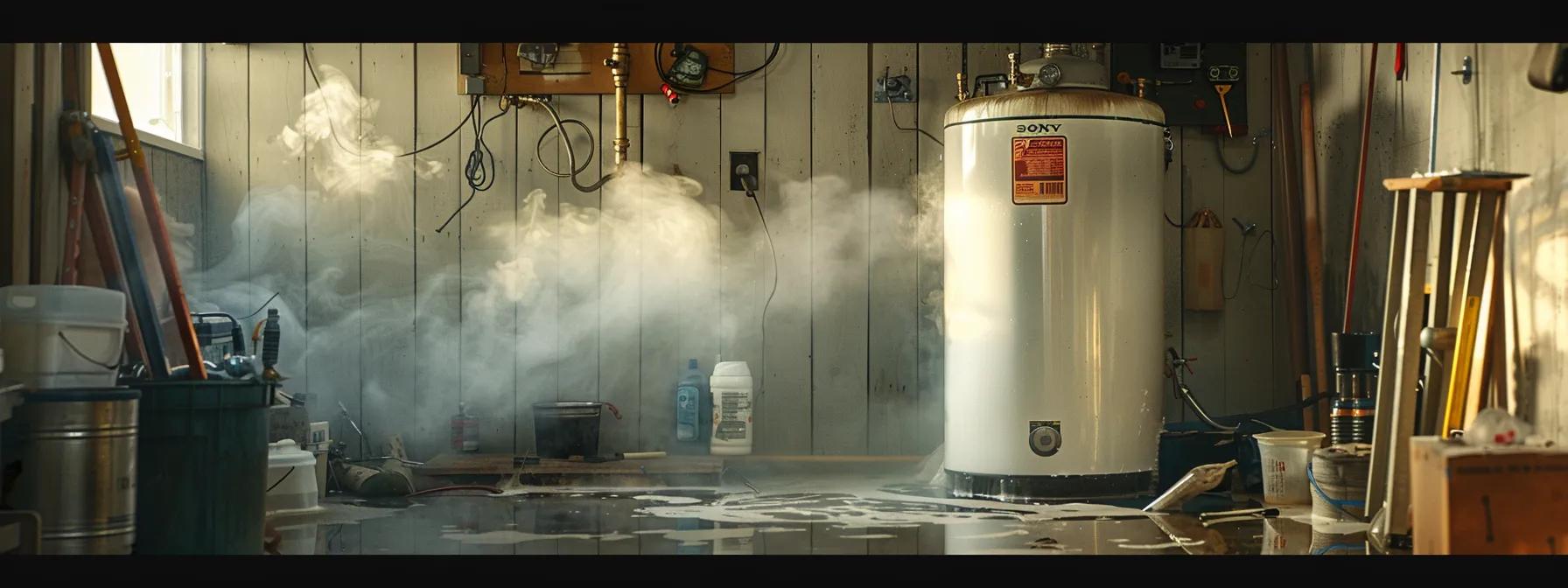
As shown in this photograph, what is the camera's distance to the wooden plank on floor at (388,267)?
5340mm

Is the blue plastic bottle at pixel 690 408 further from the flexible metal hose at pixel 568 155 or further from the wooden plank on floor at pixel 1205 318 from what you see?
the wooden plank on floor at pixel 1205 318

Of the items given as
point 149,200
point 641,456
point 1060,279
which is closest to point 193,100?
point 149,200

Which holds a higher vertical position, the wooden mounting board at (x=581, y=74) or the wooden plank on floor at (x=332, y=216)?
the wooden mounting board at (x=581, y=74)

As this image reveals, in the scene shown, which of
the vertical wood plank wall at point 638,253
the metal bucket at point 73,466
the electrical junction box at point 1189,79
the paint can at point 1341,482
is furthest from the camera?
the vertical wood plank wall at point 638,253

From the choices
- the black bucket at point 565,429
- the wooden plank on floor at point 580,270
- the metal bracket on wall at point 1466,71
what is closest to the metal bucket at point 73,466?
the black bucket at point 565,429

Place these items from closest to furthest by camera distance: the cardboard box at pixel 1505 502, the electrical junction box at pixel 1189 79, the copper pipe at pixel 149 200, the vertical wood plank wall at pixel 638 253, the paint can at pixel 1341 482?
the cardboard box at pixel 1505 502 → the paint can at pixel 1341 482 → the copper pipe at pixel 149 200 → the electrical junction box at pixel 1189 79 → the vertical wood plank wall at pixel 638 253

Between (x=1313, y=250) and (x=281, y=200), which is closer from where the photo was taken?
(x=1313, y=250)

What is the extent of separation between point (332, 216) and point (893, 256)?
2107 mm

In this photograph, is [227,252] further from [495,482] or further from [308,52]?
[495,482]

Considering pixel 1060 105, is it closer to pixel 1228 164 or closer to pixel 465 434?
pixel 1228 164

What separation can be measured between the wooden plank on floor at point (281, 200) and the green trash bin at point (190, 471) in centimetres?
196

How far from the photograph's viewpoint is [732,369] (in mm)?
5246

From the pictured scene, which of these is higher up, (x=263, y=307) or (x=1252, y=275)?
(x=1252, y=275)
